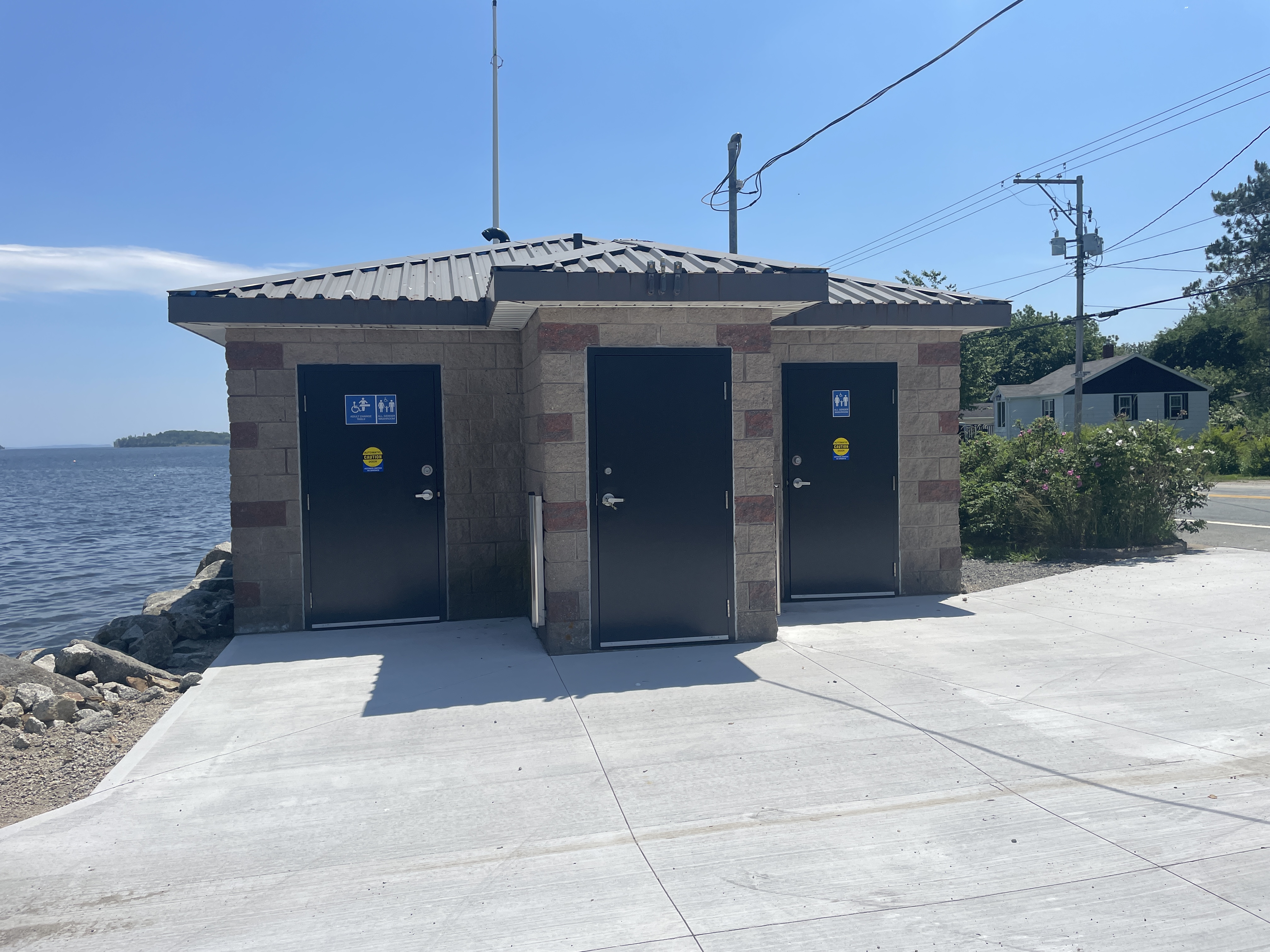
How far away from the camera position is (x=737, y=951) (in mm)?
3070

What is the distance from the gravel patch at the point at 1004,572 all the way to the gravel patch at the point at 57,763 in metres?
8.12

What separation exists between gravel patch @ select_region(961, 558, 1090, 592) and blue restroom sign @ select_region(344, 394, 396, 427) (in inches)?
254

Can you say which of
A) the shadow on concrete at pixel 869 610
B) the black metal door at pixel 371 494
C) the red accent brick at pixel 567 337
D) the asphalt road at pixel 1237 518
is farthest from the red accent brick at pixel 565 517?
the asphalt road at pixel 1237 518

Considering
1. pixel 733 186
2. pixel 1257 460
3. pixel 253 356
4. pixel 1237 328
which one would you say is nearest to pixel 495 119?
pixel 733 186

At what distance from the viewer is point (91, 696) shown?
20.3 feet

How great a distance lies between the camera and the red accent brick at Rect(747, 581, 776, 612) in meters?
7.35

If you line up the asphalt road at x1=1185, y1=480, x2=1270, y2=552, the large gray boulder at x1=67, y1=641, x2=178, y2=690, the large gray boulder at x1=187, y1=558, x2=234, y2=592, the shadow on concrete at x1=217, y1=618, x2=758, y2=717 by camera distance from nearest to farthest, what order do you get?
the shadow on concrete at x1=217, y1=618, x2=758, y2=717, the large gray boulder at x1=67, y1=641, x2=178, y2=690, the large gray boulder at x1=187, y1=558, x2=234, y2=592, the asphalt road at x1=1185, y1=480, x2=1270, y2=552

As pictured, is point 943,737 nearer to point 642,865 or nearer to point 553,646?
point 642,865

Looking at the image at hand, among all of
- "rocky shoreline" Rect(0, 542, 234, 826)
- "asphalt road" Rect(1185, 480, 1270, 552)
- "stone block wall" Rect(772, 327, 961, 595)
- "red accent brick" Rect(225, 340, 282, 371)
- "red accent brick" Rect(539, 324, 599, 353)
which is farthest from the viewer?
"asphalt road" Rect(1185, 480, 1270, 552)

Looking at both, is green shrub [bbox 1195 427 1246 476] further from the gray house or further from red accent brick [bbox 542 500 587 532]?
red accent brick [bbox 542 500 587 532]

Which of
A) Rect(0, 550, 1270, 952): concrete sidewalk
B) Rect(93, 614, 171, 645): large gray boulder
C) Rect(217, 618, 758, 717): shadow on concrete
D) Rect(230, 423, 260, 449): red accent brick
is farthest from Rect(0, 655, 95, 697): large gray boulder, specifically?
Rect(230, 423, 260, 449): red accent brick

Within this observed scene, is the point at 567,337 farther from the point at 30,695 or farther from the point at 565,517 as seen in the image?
the point at 30,695

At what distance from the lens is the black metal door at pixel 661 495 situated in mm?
7047

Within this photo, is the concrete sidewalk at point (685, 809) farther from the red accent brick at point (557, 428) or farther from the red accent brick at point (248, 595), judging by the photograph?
the red accent brick at point (557, 428)
